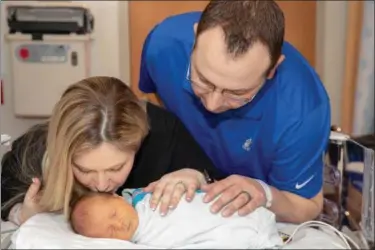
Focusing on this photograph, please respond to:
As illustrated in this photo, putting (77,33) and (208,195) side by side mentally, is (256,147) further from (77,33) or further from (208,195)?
(77,33)

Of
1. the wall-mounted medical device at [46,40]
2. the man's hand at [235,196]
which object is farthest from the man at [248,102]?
the wall-mounted medical device at [46,40]

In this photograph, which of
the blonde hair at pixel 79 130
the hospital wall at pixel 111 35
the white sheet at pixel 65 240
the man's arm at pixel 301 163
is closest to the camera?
the white sheet at pixel 65 240

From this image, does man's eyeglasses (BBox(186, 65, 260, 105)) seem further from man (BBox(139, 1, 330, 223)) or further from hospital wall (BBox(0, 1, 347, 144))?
hospital wall (BBox(0, 1, 347, 144))

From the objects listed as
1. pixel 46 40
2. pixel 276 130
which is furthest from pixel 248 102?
pixel 46 40

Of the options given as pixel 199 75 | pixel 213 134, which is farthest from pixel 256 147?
pixel 199 75

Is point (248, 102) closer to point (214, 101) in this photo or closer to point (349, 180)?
point (214, 101)

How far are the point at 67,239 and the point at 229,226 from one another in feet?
0.70

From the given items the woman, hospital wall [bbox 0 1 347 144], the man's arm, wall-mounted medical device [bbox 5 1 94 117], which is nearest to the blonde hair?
the woman

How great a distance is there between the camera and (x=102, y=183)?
32.9 inches

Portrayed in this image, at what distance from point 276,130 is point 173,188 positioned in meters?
0.25

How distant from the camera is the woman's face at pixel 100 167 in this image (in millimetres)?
831

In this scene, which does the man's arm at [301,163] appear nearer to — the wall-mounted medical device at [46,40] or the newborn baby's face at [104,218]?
the newborn baby's face at [104,218]

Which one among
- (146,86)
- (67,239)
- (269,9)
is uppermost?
(269,9)

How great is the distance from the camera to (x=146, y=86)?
1251mm
